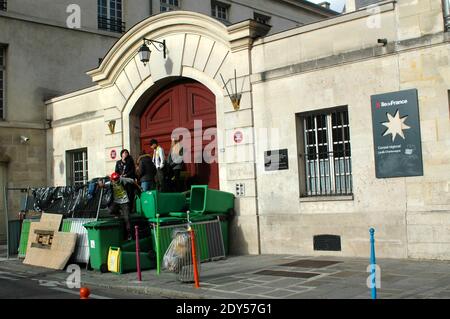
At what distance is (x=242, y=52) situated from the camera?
42.9 ft

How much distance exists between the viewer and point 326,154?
39.2 feet

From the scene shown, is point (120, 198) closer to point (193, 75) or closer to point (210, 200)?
point (210, 200)

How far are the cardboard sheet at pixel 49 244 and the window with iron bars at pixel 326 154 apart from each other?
547 cm

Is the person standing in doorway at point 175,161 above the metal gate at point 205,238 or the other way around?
above

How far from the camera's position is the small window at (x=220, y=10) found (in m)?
24.8

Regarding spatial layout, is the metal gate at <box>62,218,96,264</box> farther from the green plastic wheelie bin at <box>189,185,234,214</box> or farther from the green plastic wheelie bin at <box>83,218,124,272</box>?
the green plastic wheelie bin at <box>189,185,234,214</box>

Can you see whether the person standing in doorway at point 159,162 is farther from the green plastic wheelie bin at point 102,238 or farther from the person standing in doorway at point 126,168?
the green plastic wheelie bin at point 102,238

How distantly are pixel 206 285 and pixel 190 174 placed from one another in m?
5.88

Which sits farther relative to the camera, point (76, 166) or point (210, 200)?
point (76, 166)

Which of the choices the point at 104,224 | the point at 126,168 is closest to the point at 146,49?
the point at 126,168

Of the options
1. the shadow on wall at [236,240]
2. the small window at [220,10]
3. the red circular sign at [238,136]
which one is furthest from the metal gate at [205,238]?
the small window at [220,10]

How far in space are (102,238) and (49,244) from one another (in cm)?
224

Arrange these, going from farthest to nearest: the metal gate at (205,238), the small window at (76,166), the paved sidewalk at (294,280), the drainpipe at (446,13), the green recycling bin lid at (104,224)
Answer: the small window at (76,166)
the metal gate at (205,238)
the green recycling bin lid at (104,224)
the drainpipe at (446,13)
the paved sidewalk at (294,280)
